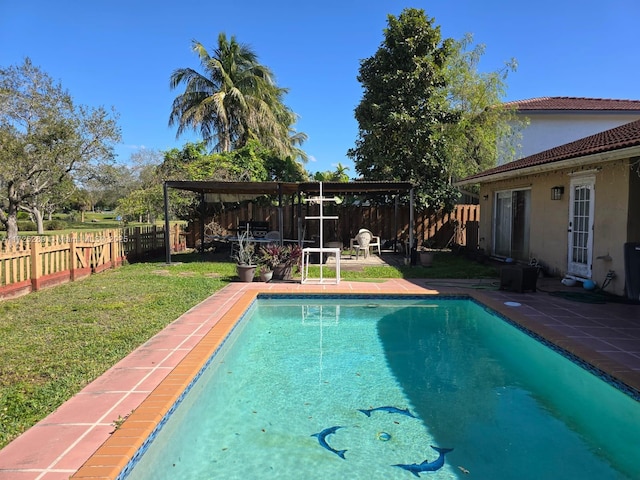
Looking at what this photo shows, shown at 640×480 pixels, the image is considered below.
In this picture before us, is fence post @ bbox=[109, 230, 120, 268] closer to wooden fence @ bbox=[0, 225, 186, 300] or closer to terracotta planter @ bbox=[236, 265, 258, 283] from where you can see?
wooden fence @ bbox=[0, 225, 186, 300]

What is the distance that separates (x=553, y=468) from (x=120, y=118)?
19715mm

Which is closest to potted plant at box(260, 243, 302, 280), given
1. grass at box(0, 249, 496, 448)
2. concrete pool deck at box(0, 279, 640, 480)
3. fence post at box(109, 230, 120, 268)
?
grass at box(0, 249, 496, 448)

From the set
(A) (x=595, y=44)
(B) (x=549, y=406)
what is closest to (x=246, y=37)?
(A) (x=595, y=44)

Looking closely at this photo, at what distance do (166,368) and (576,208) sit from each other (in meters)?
8.96

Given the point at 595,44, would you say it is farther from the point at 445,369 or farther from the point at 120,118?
the point at 120,118

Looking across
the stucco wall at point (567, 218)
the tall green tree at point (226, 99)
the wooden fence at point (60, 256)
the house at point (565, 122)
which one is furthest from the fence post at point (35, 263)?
the house at point (565, 122)

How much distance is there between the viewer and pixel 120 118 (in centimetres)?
1828

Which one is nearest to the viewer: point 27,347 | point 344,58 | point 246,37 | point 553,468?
point 553,468

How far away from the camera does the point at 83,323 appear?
18.9 ft

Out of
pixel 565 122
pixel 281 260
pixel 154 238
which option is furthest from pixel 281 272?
pixel 565 122

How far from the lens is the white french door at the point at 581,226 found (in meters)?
8.60

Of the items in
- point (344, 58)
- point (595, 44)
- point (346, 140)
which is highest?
point (344, 58)

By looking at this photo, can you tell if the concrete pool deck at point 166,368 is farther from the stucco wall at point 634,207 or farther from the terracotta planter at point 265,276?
the stucco wall at point 634,207

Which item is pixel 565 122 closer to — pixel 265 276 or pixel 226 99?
pixel 226 99
